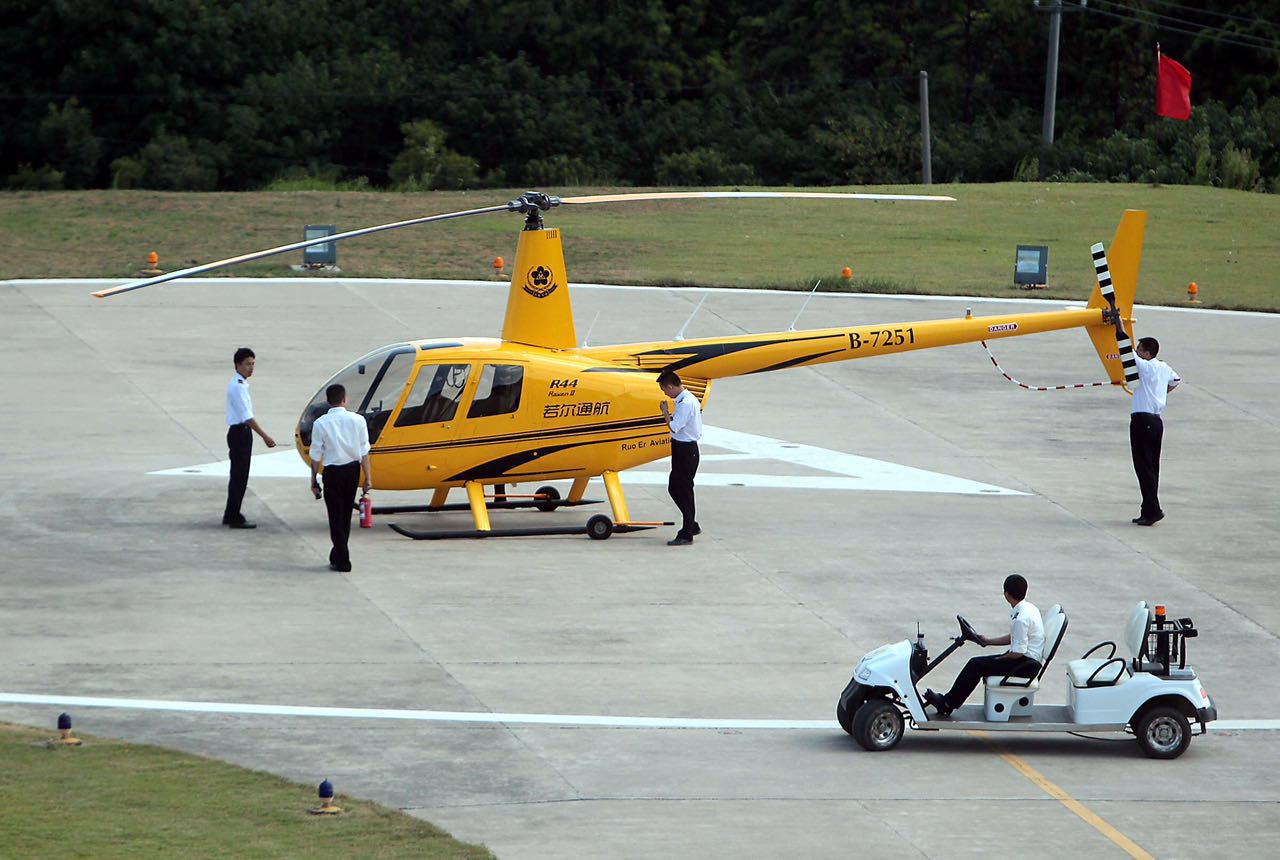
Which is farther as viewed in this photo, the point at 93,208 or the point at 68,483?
the point at 93,208

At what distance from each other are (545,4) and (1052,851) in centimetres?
6626

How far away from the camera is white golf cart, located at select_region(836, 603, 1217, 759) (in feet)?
37.5

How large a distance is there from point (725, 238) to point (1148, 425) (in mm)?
21924

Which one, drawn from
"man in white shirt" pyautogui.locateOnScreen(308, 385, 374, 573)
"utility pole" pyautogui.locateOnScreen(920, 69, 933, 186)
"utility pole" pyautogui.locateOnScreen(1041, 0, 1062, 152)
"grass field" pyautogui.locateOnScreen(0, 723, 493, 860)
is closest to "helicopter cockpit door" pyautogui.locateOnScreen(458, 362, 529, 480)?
"man in white shirt" pyautogui.locateOnScreen(308, 385, 374, 573)

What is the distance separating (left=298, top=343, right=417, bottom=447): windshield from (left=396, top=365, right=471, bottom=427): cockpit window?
0.44 ft

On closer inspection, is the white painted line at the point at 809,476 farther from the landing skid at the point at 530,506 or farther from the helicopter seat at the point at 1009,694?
the helicopter seat at the point at 1009,694

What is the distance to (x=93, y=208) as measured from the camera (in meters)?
39.8

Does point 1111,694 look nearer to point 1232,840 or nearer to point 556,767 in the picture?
point 1232,840

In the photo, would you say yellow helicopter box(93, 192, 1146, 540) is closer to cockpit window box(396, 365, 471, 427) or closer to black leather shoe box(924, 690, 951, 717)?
cockpit window box(396, 365, 471, 427)

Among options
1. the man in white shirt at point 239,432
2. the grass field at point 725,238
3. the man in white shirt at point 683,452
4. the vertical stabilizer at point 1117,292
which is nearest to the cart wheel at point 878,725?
the man in white shirt at point 683,452

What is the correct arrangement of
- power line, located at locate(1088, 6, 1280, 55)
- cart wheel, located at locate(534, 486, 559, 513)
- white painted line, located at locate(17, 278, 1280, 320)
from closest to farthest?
cart wheel, located at locate(534, 486, 559, 513)
white painted line, located at locate(17, 278, 1280, 320)
power line, located at locate(1088, 6, 1280, 55)

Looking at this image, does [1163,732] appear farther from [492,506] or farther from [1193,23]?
[1193,23]

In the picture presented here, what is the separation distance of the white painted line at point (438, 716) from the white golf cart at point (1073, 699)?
0.63m

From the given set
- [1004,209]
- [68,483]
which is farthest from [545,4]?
[68,483]
